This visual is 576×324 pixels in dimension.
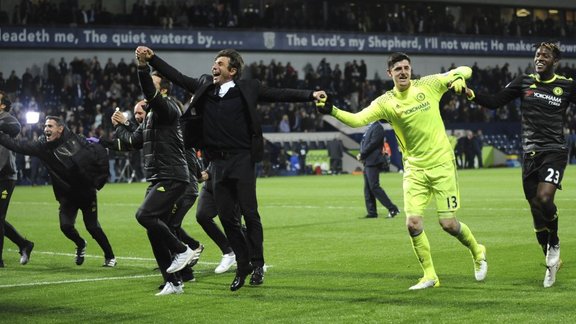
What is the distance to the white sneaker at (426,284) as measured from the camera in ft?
34.5

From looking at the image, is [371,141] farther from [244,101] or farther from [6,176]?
[244,101]

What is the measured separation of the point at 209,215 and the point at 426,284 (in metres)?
3.57

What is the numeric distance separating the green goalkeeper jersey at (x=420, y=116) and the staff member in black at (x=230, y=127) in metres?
1.06

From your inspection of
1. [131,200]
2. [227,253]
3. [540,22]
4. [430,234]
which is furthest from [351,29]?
[227,253]

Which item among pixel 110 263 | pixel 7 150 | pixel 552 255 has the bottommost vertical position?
pixel 110 263

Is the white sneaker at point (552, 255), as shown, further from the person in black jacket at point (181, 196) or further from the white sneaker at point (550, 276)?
the person in black jacket at point (181, 196)

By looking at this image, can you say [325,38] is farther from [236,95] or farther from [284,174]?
[236,95]

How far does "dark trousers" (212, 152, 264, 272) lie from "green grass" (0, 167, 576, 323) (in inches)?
15.6

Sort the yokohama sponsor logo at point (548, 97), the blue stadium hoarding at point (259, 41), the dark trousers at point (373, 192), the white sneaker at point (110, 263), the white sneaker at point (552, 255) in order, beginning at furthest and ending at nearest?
1. the blue stadium hoarding at point (259, 41)
2. the dark trousers at point (373, 192)
3. the white sneaker at point (110, 263)
4. the yokohama sponsor logo at point (548, 97)
5. the white sneaker at point (552, 255)

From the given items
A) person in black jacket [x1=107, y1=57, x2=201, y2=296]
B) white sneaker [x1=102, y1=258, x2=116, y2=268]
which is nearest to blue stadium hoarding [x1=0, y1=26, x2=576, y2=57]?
white sneaker [x1=102, y1=258, x2=116, y2=268]

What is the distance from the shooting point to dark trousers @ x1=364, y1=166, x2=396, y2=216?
21547 mm

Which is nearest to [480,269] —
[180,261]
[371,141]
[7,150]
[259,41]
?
[180,261]

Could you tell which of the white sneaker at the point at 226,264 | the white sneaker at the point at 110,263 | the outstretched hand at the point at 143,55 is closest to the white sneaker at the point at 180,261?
the white sneaker at the point at 226,264

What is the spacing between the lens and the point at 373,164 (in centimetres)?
2177
